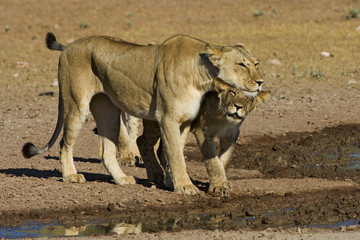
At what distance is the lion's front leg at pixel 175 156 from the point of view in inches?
336

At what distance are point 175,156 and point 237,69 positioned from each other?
3.39ft

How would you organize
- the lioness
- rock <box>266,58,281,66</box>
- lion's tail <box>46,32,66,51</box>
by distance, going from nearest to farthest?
1. the lioness
2. lion's tail <box>46,32,66,51</box>
3. rock <box>266,58,281,66</box>

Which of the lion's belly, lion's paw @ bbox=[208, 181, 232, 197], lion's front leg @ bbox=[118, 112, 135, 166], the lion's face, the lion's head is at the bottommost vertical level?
lion's front leg @ bbox=[118, 112, 135, 166]

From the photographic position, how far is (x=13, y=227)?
7848 mm

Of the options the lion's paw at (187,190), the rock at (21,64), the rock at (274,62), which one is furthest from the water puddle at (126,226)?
the rock at (21,64)

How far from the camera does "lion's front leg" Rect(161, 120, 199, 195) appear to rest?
28.0ft

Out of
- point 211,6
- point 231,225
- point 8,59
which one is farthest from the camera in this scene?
point 211,6

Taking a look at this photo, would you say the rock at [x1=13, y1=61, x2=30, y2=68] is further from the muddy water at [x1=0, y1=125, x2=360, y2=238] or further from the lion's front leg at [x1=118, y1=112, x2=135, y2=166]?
the muddy water at [x1=0, y1=125, x2=360, y2=238]

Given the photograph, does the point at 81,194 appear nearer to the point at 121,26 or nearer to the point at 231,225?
the point at 231,225

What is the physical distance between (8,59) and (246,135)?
351 inches

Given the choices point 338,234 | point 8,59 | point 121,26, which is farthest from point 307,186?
point 121,26

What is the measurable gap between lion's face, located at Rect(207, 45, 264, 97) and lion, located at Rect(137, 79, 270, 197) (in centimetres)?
7

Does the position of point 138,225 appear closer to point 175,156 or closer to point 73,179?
point 175,156

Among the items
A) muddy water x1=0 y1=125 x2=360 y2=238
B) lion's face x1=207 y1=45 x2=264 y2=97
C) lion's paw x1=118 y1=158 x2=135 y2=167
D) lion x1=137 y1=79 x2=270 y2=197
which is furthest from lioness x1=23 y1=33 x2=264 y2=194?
lion's paw x1=118 y1=158 x2=135 y2=167
